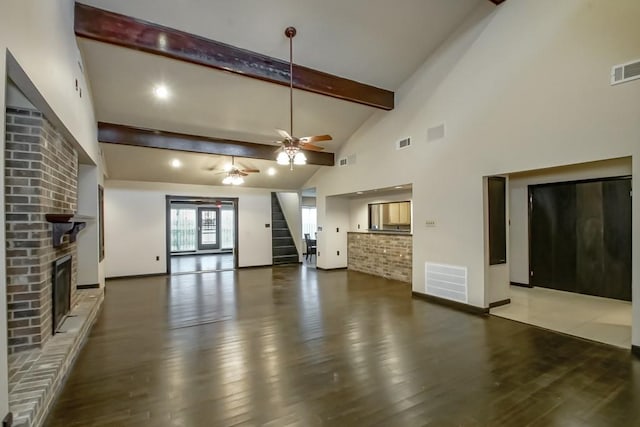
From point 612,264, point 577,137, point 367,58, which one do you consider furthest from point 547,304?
point 367,58

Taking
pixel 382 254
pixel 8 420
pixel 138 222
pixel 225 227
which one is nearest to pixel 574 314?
pixel 382 254

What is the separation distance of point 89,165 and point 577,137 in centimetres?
707

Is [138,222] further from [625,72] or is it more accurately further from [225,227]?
[625,72]

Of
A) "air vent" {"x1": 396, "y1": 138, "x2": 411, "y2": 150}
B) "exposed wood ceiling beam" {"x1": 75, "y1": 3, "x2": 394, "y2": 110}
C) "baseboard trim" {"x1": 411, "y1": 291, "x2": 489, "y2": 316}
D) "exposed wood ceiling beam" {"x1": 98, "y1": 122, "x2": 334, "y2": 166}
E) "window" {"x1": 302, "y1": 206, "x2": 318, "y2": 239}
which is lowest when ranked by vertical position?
"baseboard trim" {"x1": 411, "y1": 291, "x2": 489, "y2": 316}

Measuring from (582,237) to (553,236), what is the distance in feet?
1.48

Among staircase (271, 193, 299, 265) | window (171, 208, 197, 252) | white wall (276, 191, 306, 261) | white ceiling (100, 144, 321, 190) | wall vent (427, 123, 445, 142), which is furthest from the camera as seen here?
window (171, 208, 197, 252)

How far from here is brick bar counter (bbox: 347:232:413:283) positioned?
7.16 meters

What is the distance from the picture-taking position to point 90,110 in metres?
4.86

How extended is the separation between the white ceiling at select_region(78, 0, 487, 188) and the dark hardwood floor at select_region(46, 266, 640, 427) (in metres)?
3.38

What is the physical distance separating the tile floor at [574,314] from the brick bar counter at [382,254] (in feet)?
7.05

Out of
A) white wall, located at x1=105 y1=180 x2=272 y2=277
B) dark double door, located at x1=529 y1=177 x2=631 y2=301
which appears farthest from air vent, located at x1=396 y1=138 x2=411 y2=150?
white wall, located at x1=105 y1=180 x2=272 y2=277

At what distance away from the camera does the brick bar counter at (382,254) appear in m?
7.16

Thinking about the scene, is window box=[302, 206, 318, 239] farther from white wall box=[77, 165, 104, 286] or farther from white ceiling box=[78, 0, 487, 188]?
white wall box=[77, 165, 104, 286]

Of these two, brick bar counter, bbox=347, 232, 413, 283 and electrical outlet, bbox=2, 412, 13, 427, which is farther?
brick bar counter, bbox=347, 232, 413, 283
